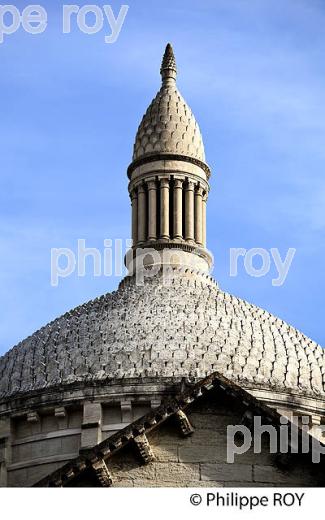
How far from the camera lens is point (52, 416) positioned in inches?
2350

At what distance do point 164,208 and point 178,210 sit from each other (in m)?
0.53

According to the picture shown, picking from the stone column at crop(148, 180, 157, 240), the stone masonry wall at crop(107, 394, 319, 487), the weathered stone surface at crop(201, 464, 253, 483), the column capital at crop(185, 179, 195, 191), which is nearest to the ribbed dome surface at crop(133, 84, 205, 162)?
the column capital at crop(185, 179, 195, 191)

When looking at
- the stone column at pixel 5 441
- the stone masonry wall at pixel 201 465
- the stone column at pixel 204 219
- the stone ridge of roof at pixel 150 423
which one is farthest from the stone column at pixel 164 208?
the stone masonry wall at pixel 201 465

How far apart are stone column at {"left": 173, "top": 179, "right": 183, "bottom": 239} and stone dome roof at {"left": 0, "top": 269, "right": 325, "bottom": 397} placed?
4.85 m

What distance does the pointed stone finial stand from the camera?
7550 centimetres

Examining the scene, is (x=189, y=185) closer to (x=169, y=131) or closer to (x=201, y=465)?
(x=169, y=131)

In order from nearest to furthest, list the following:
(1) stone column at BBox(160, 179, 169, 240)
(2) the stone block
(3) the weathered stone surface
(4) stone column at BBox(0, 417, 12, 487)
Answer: (2) the stone block < (3) the weathered stone surface < (4) stone column at BBox(0, 417, 12, 487) < (1) stone column at BBox(160, 179, 169, 240)

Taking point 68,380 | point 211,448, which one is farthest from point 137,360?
point 211,448

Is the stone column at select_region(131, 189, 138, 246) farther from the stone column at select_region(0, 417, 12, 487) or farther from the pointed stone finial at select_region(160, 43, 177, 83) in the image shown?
the stone column at select_region(0, 417, 12, 487)

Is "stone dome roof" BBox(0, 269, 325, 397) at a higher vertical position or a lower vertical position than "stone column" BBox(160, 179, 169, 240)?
lower

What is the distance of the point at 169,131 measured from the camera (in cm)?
7212

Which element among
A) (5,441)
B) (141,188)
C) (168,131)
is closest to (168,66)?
(168,131)

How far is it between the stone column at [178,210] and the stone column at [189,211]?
0.22 metres

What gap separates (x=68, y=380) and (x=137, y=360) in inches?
89.2
